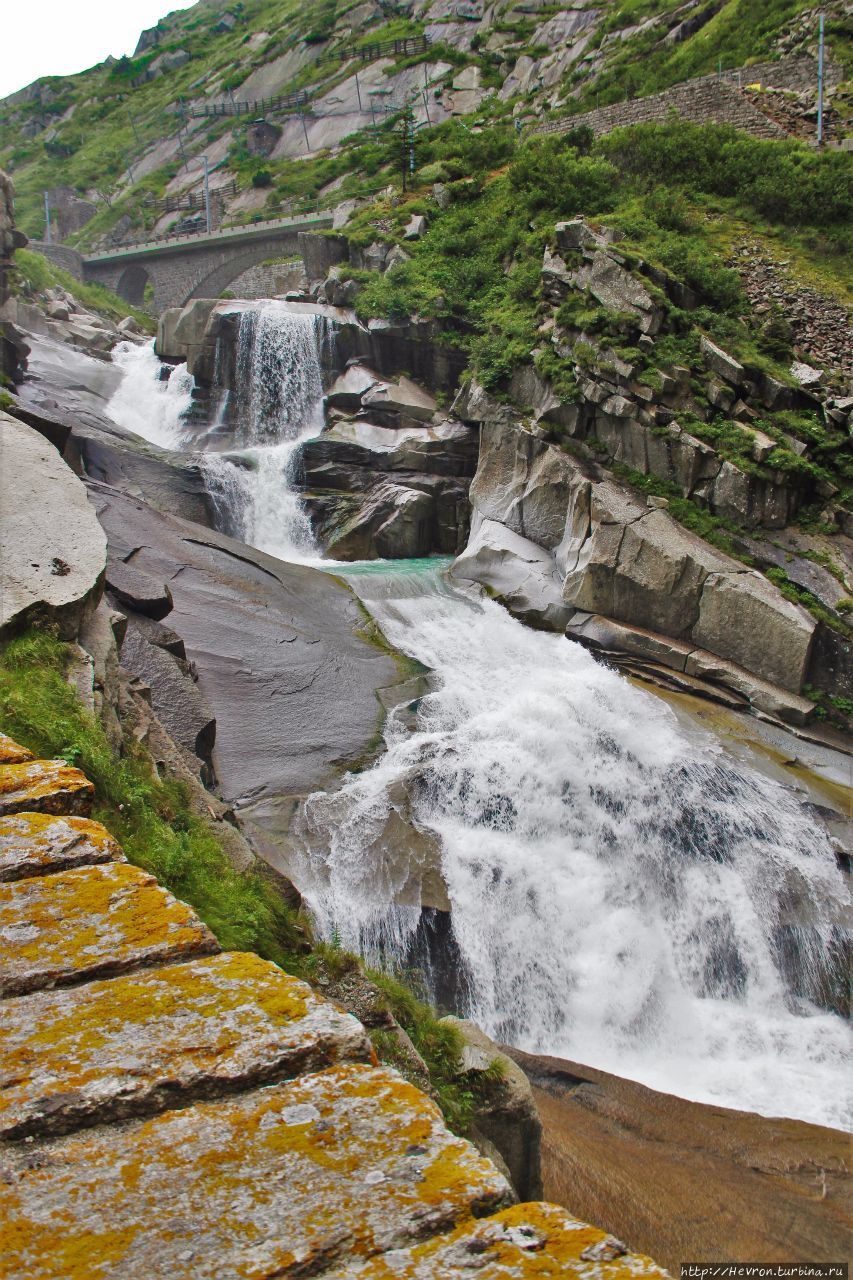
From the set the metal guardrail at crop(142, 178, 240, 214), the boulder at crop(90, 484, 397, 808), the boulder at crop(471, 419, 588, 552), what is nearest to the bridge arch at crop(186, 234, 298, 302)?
the metal guardrail at crop(142, 178, 240, 214)

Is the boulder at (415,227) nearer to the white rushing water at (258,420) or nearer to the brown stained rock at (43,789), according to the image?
the white rushing water at (258,420)

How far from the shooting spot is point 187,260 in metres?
48.5

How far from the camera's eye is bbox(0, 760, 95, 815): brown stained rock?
3.71 meters

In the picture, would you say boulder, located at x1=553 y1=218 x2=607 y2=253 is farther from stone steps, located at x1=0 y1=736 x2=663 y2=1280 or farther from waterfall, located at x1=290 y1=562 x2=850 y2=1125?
stone steps, located at x1=0 y1=736 x2=663 y2=1280

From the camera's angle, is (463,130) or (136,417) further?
(463,130)

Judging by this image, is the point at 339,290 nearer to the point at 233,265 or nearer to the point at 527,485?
the point at 527,485

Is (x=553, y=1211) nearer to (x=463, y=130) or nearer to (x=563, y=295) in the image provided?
(x=563, y=295)

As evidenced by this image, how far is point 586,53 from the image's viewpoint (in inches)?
1740

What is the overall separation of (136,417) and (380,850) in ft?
72.9

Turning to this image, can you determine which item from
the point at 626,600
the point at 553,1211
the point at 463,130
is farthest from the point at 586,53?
the point at 553,1211

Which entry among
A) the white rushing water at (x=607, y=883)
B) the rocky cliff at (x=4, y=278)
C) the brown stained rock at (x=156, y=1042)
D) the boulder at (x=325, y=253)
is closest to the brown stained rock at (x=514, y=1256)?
the brown stained rock at (x=156, y=1042)

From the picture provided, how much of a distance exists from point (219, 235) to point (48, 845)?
50260mm

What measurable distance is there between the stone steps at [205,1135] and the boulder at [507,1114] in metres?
2.59

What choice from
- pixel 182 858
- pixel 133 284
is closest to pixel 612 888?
pixel 182 858
